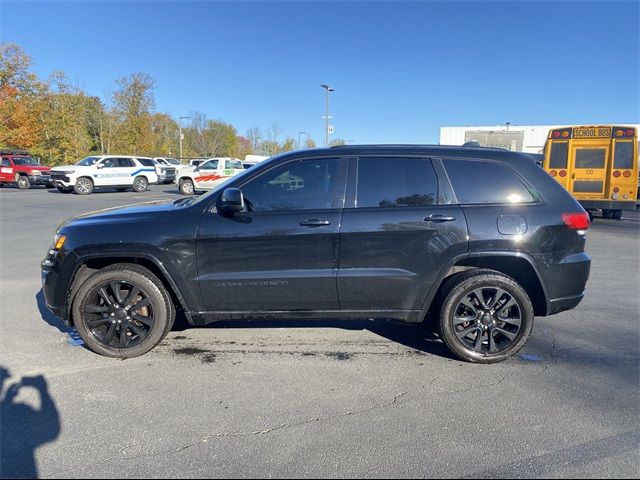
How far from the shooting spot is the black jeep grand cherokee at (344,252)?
145 inches

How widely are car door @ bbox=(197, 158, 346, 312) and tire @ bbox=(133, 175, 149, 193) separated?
22.0m

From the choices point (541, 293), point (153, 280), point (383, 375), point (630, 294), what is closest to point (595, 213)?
point (630, 294)

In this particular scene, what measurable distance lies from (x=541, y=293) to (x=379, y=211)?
1.66 m

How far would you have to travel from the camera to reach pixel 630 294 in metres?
5.90

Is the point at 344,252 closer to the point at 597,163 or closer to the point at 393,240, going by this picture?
the point at 393,240

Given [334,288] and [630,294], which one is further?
[630,294]

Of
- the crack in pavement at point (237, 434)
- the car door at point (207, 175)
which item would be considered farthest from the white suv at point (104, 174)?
the crack in pavement at point (237, 434)

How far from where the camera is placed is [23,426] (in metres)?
2.80

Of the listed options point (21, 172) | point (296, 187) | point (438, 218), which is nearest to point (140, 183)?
point (21, 172)

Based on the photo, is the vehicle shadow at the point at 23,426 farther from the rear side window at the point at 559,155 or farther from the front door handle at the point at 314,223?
the rear side window at the point at 559,155

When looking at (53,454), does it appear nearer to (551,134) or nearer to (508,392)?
(508,392)

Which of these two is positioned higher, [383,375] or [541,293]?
[541,293]

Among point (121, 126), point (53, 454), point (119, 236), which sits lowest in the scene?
point (53, 454)

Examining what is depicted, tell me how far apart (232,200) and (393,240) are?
4.62 ft
